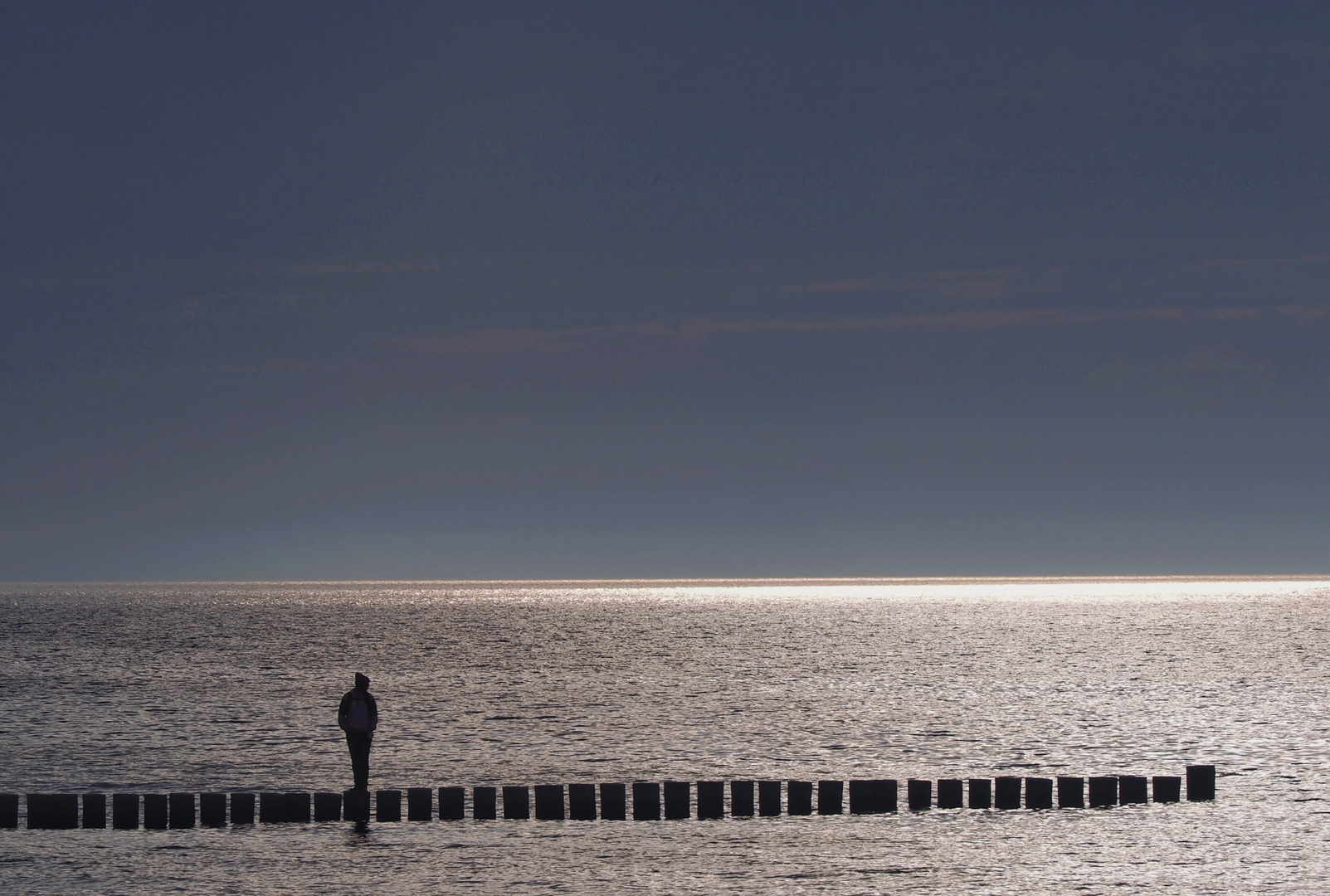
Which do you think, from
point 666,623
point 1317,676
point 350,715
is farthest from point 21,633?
point 350,715

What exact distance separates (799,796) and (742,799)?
1.16 m

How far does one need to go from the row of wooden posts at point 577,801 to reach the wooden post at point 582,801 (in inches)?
0.6

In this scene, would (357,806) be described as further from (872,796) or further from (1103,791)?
(1103,791)

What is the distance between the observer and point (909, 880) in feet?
80.5

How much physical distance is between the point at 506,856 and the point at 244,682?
54478mm

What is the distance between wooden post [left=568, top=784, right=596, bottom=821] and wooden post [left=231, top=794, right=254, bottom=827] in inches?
240

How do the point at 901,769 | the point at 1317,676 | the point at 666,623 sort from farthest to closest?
the point at 666,623, the point at 1317,676, the point at 901,769

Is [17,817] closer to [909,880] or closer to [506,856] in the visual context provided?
[506,856]

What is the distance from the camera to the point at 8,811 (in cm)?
2762

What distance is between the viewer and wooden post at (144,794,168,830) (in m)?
27.3

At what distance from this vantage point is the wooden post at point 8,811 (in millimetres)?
27625

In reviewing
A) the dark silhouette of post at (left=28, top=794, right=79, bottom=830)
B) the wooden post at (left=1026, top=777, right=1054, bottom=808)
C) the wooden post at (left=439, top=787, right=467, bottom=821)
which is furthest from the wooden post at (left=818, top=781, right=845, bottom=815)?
the dark silhouette of post at (left=28, top=794, right=79, bottom=830)

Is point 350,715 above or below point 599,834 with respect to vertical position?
above

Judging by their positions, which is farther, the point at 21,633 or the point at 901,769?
the point at 21,633
